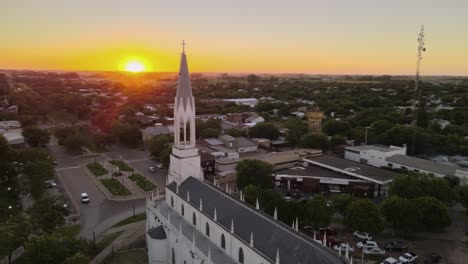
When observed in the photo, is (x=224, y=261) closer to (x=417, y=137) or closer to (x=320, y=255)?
(x=320, y=255)

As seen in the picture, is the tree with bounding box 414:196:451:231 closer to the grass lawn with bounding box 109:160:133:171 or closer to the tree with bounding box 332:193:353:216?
the tree with bounding box 332:193:353:216

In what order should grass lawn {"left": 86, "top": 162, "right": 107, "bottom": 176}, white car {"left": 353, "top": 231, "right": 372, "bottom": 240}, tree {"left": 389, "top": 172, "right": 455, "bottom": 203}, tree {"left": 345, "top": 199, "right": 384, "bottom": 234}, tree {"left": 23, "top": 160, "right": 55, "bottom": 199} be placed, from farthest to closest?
1. grass lawn {"left": 86, "top": 162, "right": 107, "bottom": 176}
2. tree {"left": 23, "top": 160, "right": 55, "bottom": 199}
3. tree {"left": 389, "top": 172, "right": 455, "bottom": 203}
4. white car {"left": 353, "top": 231, "right": 372, "bottom": 240}
5. tree {"left": 345, "top": 199, "right": 384, "bottom": 234}

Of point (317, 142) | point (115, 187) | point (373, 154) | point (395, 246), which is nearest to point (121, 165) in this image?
point (115, 187)

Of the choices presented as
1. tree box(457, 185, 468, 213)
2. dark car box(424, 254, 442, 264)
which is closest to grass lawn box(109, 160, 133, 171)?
dark car box(424, 254, 442, 264)

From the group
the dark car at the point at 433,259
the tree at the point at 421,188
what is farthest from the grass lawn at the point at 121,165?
the dark car at the point at 433,259

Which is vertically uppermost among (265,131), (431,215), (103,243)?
(265,131)

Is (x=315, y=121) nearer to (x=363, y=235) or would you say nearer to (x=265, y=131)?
(x=265, y=131)
